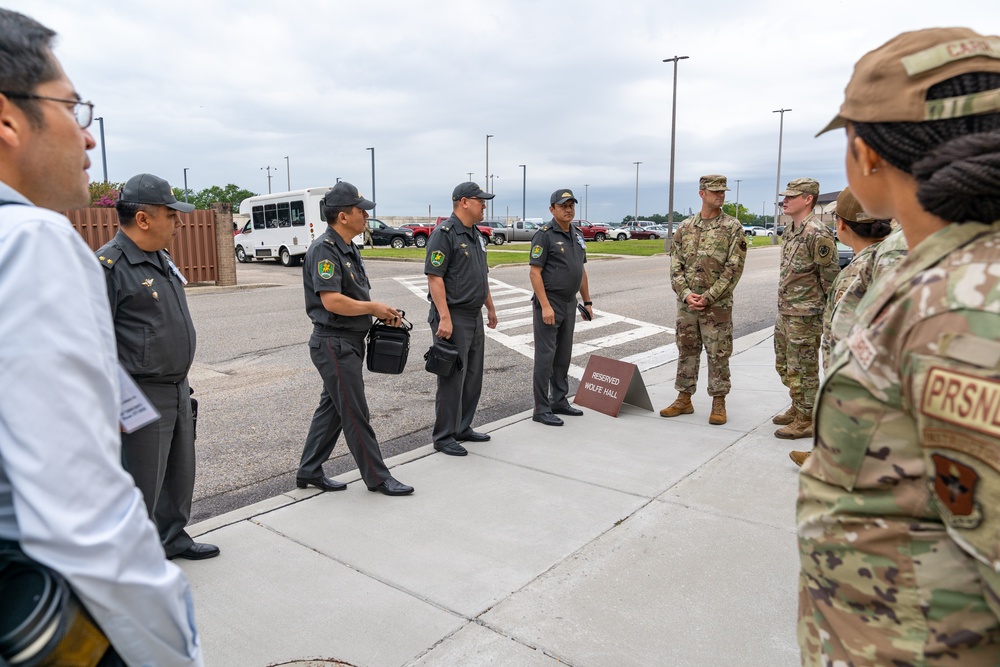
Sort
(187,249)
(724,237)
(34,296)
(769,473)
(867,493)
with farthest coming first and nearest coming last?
(187,249) → (724,237) → (769,473) → (867,493) → (34,296)

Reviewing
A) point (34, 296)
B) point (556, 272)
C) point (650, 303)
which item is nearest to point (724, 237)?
point (556, 272)

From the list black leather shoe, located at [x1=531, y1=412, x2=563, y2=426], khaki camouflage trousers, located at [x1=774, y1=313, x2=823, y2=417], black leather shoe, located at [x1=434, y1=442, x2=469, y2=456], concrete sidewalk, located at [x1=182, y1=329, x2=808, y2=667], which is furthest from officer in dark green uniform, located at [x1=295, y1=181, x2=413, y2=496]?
Answer: khaki camouflage trousers, located at [x1=774, y1=313, x2=823, y2=417]

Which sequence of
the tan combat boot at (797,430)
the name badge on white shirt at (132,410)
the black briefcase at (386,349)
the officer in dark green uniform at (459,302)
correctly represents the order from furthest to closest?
the tan combat boot at (797,430) → the officer in dark green uniform at (459,302) → the black briefcase at (386,349) → the name badge on white shirt at (132,410)

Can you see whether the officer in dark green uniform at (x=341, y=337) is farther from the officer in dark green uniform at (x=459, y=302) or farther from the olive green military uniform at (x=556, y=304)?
the olive green military uniform at (x=556, y=304)

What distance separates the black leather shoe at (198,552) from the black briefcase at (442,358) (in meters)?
1.98

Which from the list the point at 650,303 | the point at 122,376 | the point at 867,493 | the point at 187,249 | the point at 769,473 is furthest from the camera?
the point at 187,249

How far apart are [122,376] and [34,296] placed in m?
0.65

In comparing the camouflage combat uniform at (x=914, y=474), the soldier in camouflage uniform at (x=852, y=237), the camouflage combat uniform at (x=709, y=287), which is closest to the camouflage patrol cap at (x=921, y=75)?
the camouflage combat uniform at (x=914, y=474)

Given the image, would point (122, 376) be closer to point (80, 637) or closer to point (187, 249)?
point (80, 637)

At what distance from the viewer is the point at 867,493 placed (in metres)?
1.23

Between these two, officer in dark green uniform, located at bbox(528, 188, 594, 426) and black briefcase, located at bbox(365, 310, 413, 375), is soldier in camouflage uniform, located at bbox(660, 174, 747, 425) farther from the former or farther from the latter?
black briefcase, located at bbox(365, 310, 413, 375)

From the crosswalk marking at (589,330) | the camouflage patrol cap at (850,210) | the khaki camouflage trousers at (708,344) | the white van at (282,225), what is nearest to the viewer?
the camouflage patrol cap at (850,210)

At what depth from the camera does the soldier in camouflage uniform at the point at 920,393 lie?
40.9 inches

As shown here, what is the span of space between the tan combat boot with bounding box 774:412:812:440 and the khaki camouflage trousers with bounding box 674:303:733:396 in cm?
A: 63
